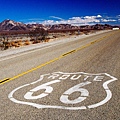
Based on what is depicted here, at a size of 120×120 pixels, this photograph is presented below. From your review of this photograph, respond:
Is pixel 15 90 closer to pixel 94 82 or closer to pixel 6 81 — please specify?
pixel 6 81

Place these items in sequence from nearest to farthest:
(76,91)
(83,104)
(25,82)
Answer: (83,104) → (76,91) → (25,82)

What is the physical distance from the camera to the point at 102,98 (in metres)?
5.16

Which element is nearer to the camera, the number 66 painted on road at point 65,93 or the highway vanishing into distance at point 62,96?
the highway vanishing into distance at point 62,96

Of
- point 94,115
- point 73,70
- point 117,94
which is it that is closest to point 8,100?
point 94,115

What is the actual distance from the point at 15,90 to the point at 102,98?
2.38 meters

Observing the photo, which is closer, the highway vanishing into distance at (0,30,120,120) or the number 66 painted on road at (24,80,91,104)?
the highway vanishing into distance at (0,30,120,120)

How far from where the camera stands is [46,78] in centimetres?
744

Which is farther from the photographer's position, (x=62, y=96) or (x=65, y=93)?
(x=65, y=93)

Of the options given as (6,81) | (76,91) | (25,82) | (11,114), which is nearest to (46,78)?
(25,82)

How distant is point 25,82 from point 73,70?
246cm

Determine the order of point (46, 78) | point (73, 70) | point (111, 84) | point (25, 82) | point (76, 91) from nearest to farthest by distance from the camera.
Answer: point (76, 91) < point (111, 84) < point (25, 82) < point (46, 78) < point (73, 70)

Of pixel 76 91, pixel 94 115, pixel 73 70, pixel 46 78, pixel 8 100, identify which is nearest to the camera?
pixel 94 115

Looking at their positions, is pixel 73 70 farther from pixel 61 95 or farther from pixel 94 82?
pixel 61 95

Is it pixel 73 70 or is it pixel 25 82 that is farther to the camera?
pixel 73 70
